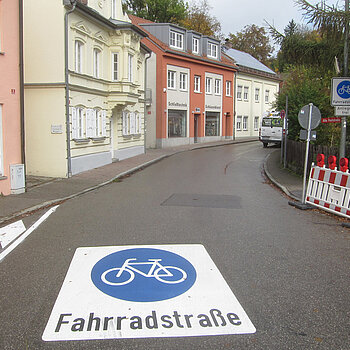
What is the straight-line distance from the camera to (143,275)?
17.0ft

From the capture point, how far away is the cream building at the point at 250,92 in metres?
43.8

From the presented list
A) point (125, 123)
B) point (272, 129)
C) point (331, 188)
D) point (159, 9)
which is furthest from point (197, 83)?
point (331, 188)

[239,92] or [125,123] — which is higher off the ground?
[239,92]

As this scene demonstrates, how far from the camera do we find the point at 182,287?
15.9ft

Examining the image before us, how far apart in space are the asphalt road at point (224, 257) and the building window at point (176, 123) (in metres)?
20.7

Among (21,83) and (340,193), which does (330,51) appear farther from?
(21,83)

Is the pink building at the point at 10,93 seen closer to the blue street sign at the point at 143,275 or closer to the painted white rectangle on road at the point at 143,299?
the painted white rectangle on road at the point at 143,299

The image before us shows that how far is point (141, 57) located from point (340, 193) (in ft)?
63.4

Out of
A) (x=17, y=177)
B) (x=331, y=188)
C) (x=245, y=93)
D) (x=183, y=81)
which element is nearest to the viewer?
(x=331, y=188)

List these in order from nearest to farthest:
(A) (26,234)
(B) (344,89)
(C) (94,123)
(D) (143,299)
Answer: (D) (143,299), (A) (26,234), (B) (344,89), (C) (94,123)

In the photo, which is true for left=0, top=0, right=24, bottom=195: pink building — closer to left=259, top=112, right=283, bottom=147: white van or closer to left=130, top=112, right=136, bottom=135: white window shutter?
left=130, top=112, right=136, bottom=135: white window shutter

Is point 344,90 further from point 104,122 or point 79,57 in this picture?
point 104,122

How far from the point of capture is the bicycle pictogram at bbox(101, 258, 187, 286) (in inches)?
199

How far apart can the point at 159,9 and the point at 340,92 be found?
37.4 metres
